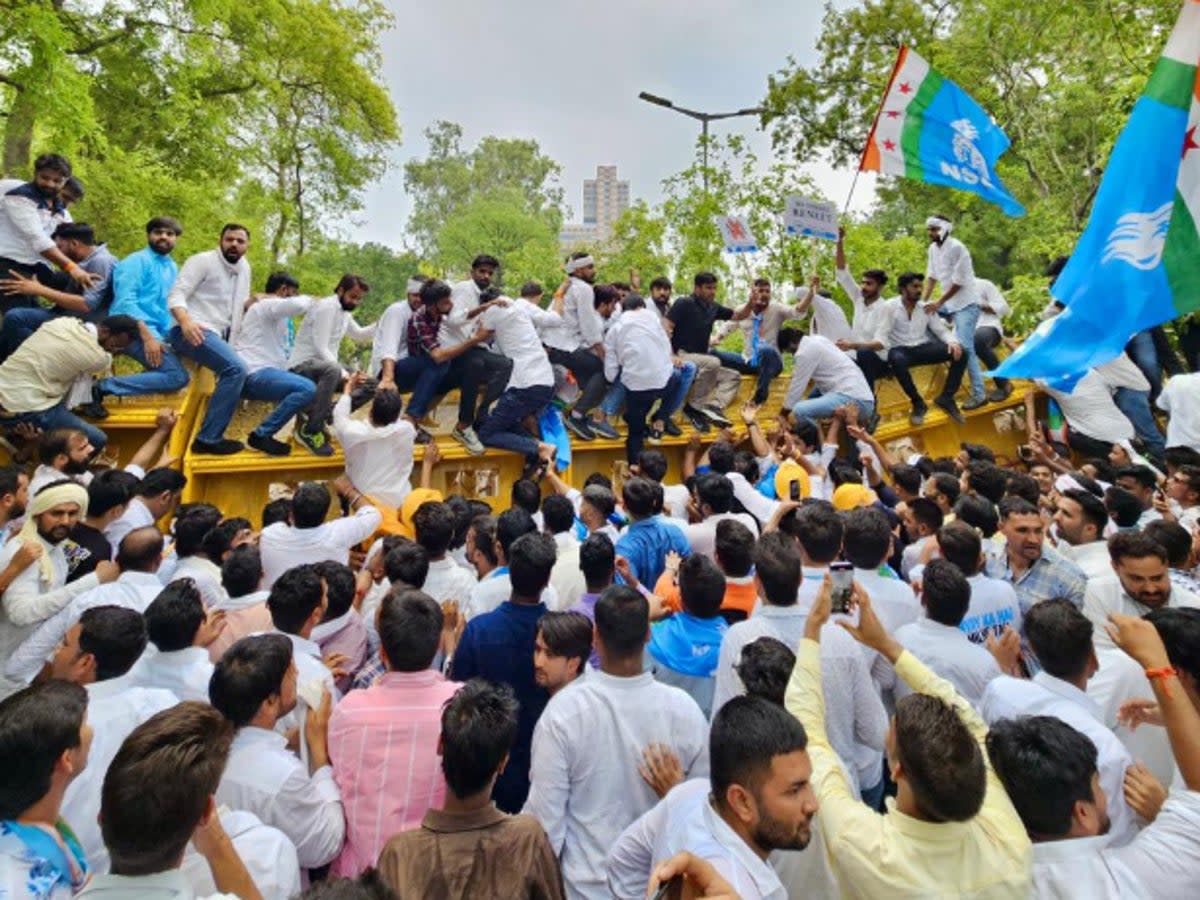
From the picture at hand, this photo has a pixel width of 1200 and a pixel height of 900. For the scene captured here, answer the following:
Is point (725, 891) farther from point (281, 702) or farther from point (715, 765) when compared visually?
point (281, 702)

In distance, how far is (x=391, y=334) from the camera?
281 inches

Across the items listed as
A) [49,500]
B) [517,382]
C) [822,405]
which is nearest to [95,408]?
[49,500]

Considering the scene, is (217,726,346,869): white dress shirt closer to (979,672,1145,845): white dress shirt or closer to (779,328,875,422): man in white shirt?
(979,672,1145,845): white dress shirt

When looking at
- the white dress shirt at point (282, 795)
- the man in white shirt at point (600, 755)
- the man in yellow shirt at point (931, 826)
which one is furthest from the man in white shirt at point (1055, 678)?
the white dress shirt at point (282, 795)

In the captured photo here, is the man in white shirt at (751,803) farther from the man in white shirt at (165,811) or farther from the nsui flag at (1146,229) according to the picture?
the nsui flag at (1146,229)

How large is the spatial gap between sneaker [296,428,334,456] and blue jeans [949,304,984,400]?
7.64m

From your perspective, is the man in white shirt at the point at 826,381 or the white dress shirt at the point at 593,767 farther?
the man in white shirt at the point at 826,381

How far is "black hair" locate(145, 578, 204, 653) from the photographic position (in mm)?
2855

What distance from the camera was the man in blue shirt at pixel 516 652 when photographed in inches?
118

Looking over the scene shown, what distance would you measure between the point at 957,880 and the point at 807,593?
1625 millimetres

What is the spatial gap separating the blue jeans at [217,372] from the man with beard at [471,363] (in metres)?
1.62

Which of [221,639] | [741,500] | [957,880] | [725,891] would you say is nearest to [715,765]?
[725,891]

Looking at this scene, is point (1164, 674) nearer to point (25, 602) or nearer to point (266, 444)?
point (25, 602)

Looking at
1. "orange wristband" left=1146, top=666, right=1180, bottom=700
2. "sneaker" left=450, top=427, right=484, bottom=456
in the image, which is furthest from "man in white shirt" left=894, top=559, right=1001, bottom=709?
"sneaker" left=450, top=427, right=484, bottom=456
